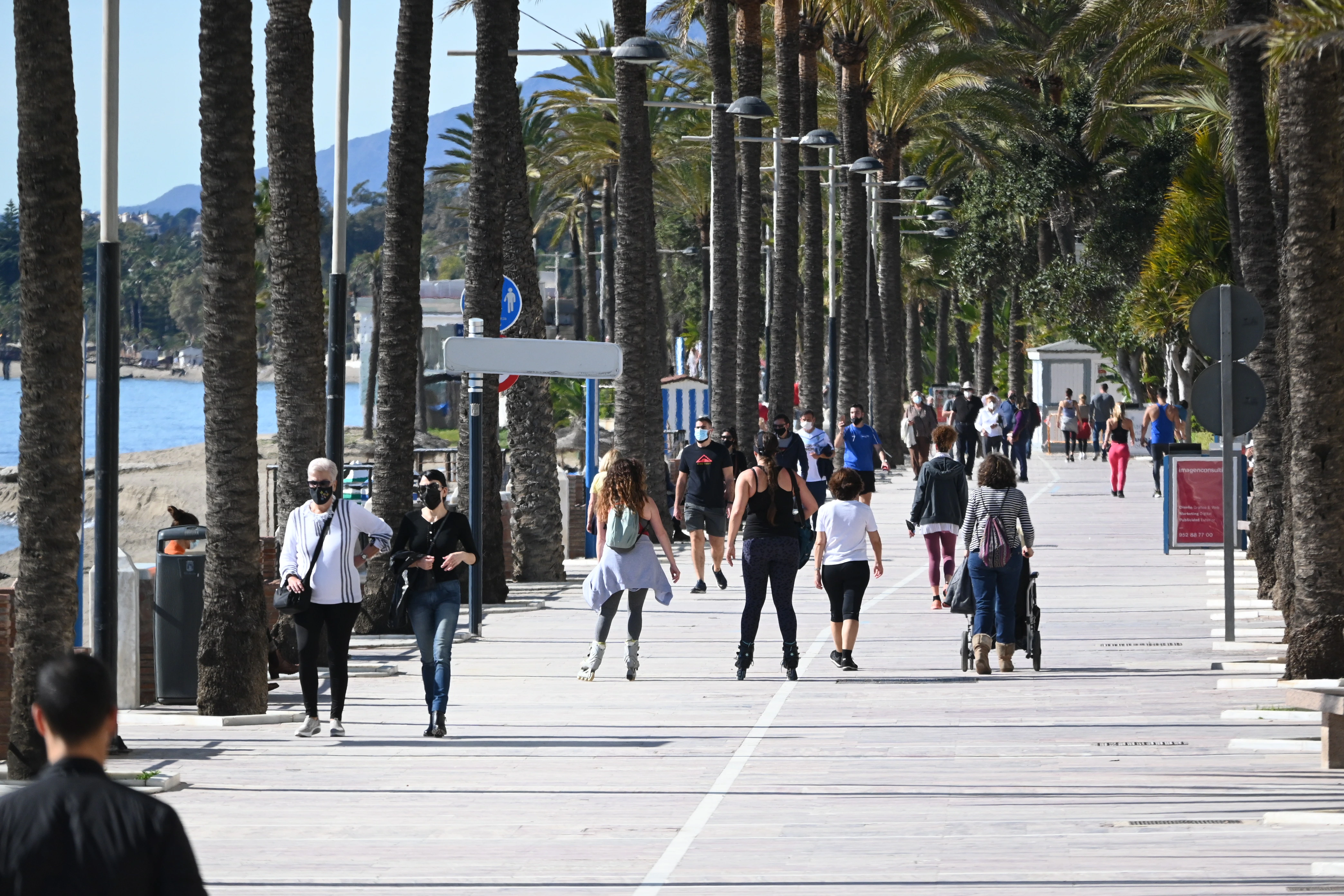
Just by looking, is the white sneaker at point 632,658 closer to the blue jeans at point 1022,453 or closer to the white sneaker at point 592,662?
the white sneaker at point 592,662

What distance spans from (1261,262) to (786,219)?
847 inches

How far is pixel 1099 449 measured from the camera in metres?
56.1

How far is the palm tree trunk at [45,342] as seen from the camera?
10711mm

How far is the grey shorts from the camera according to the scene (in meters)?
22.7

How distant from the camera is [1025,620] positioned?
596 inches

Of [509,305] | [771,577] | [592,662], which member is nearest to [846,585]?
[771,577]

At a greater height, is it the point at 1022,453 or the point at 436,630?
the point at 1022,453

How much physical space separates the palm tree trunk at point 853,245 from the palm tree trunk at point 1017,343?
14777 mm

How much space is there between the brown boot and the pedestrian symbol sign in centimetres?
698

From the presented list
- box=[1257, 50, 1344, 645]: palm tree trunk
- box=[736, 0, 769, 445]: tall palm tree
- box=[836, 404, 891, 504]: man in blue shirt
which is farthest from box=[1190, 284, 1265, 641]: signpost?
box=[736, 0, 769, 445]: tall palm tree

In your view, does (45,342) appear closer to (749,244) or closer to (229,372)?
(229,372)

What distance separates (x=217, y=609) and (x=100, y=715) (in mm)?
8626

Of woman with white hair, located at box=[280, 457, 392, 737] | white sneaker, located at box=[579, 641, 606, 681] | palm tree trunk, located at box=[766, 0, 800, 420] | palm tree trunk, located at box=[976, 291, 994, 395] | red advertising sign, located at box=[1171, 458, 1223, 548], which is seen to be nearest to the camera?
woman with white hair, located at box=[280, 457, 392, 737]

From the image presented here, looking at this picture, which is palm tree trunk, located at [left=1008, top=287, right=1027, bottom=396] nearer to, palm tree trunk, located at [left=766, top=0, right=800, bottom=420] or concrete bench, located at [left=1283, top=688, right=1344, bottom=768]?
palm tree trunk, located at [left=766, top=0, right=800, bottom=420]
